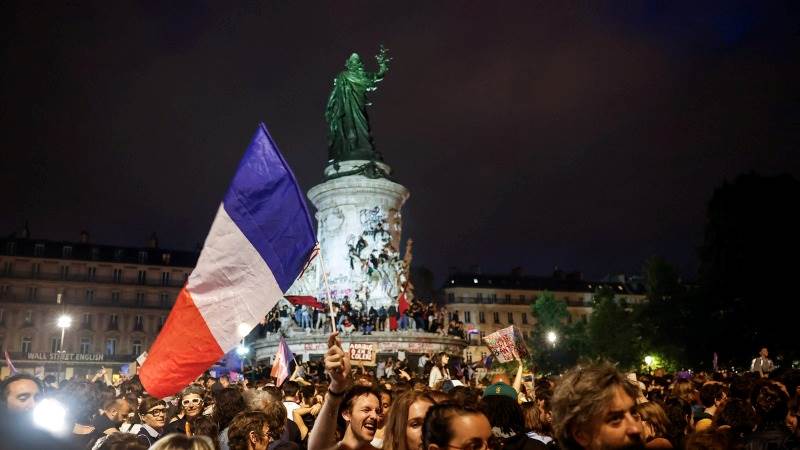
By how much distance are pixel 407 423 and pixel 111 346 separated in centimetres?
7502

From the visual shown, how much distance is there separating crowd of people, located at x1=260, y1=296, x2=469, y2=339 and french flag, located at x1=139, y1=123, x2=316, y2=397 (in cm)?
2517

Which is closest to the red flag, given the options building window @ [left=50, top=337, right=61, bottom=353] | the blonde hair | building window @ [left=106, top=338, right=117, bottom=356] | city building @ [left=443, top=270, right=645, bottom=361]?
the blonde hair

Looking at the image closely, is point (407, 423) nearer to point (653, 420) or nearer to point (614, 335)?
point (653, 420)

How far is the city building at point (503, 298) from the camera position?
90.6 m

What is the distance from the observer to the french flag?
6.48 m

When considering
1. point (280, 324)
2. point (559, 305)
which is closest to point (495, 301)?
point (559, 305)

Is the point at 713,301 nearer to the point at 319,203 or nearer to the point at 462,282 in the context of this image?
the point at 319,203

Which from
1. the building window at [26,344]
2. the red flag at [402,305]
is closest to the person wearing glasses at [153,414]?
the red flag at [402,305]

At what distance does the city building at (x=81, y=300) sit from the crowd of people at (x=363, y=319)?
40833 mm

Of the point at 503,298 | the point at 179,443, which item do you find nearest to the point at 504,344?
the point at 179,443

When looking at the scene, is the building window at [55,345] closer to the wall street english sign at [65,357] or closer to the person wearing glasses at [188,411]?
the wall street english sign at [65,357]

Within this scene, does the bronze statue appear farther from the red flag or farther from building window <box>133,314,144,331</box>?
building window <box>133,314,144,331</box>

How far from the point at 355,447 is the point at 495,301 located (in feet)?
295

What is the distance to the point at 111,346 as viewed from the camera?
71125 mm
